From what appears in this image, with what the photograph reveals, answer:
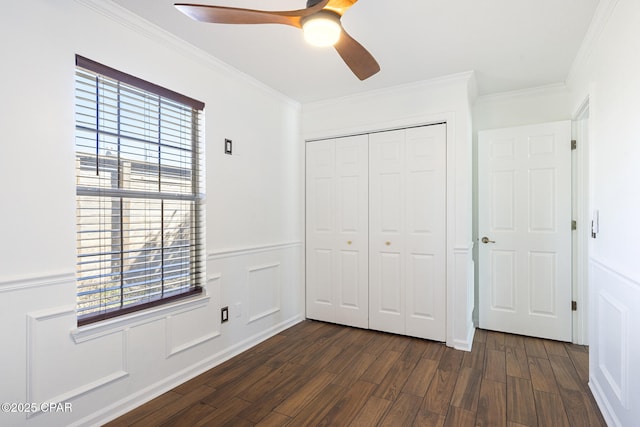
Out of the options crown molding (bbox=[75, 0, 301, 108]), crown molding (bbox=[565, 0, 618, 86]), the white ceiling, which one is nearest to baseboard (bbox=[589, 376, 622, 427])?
crown molding (bbox=[565, 0, 618, 86])

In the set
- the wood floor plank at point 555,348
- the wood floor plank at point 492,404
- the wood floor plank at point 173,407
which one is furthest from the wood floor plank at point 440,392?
the wood floor plank at point 173,407

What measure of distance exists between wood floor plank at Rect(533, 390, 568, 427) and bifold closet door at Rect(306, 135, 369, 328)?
1584 millimetres

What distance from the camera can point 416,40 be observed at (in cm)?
235

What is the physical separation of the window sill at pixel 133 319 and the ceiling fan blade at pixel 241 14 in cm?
170

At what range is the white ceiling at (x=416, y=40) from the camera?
6.47 feet

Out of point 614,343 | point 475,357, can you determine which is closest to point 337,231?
point 475,357

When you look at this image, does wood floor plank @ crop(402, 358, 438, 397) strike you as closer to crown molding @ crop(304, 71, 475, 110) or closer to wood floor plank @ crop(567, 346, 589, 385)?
wood floor plank @ crop(567, 346, 589, 385)

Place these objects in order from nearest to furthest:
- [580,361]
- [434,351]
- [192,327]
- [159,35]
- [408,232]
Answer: [159,35]
[192,327]
[580,361]
[434,351]
[408,232]

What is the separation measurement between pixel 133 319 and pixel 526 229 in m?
3.36

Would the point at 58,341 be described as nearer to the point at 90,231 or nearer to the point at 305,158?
the point at 90,231

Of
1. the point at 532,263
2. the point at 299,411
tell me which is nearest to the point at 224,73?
the point at 299,411


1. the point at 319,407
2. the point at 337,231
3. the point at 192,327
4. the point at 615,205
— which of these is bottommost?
the point at 319,407

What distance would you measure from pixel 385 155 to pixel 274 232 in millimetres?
1339

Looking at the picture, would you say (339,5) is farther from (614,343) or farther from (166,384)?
(166,384)
